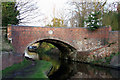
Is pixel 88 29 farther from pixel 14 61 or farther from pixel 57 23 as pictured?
pixel 57 23

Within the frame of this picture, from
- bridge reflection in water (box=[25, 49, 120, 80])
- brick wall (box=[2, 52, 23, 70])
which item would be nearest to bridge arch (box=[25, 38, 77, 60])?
bridge reflection in water (box=[25, 49, 120, 80])

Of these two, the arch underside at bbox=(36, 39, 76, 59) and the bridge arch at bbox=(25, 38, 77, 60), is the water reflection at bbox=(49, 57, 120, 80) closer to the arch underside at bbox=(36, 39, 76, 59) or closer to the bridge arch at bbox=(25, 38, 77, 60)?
the bridge arch at bbox=(25, 38, 77, 60)

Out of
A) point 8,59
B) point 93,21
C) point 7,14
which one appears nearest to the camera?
point 8,59

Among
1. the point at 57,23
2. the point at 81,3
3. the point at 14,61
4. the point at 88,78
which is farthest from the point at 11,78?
the point at 57,23

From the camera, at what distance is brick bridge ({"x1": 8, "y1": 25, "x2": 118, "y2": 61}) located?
12.7 meters

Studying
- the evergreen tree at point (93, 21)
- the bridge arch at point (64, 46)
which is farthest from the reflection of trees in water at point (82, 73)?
the evergreen tree at point (93, 21)

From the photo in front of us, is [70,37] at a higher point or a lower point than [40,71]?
higher

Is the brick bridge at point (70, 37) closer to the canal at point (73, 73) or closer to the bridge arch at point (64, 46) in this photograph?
the bridge arch at point (64, 46)

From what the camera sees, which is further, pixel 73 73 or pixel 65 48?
pixel 65 48

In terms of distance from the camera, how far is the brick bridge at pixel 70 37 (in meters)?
12.7

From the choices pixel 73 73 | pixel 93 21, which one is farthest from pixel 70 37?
pixel 73 73

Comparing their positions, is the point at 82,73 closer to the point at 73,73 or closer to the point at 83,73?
the point at 83,73

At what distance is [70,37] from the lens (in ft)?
48.1

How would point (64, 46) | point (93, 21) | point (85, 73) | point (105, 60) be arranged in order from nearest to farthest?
point (85, 73)
point (105, 60)
point (93, 21)
point (64, 46)
